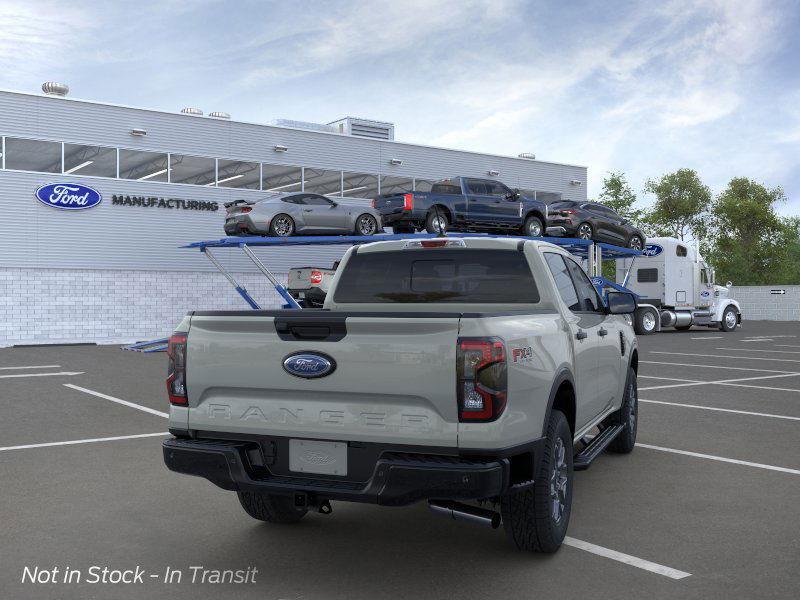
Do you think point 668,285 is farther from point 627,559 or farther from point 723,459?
point 627,559

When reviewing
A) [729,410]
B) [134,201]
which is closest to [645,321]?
[134,201]

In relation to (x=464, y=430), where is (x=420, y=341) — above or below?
above

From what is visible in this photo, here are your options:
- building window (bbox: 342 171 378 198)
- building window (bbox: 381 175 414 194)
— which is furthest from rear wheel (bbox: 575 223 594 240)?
building window (bbox: 342 171 378 198)

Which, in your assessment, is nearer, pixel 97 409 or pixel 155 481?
pixel 155 481

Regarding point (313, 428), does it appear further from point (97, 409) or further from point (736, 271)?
point (736, 271)

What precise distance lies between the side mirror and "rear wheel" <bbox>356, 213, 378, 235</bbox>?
17.5m

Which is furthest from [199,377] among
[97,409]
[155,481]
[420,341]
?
[97,409]

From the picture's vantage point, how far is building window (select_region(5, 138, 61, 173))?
1008 inches

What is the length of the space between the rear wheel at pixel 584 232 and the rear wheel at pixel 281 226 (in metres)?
9.19

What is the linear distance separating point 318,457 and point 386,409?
1.56 feet

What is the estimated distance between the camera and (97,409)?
10.7 meters

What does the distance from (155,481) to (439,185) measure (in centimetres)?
1745

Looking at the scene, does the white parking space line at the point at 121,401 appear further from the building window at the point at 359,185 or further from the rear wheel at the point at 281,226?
the building window at the point at 359,185

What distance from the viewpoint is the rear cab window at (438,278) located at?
5629 millimetres
